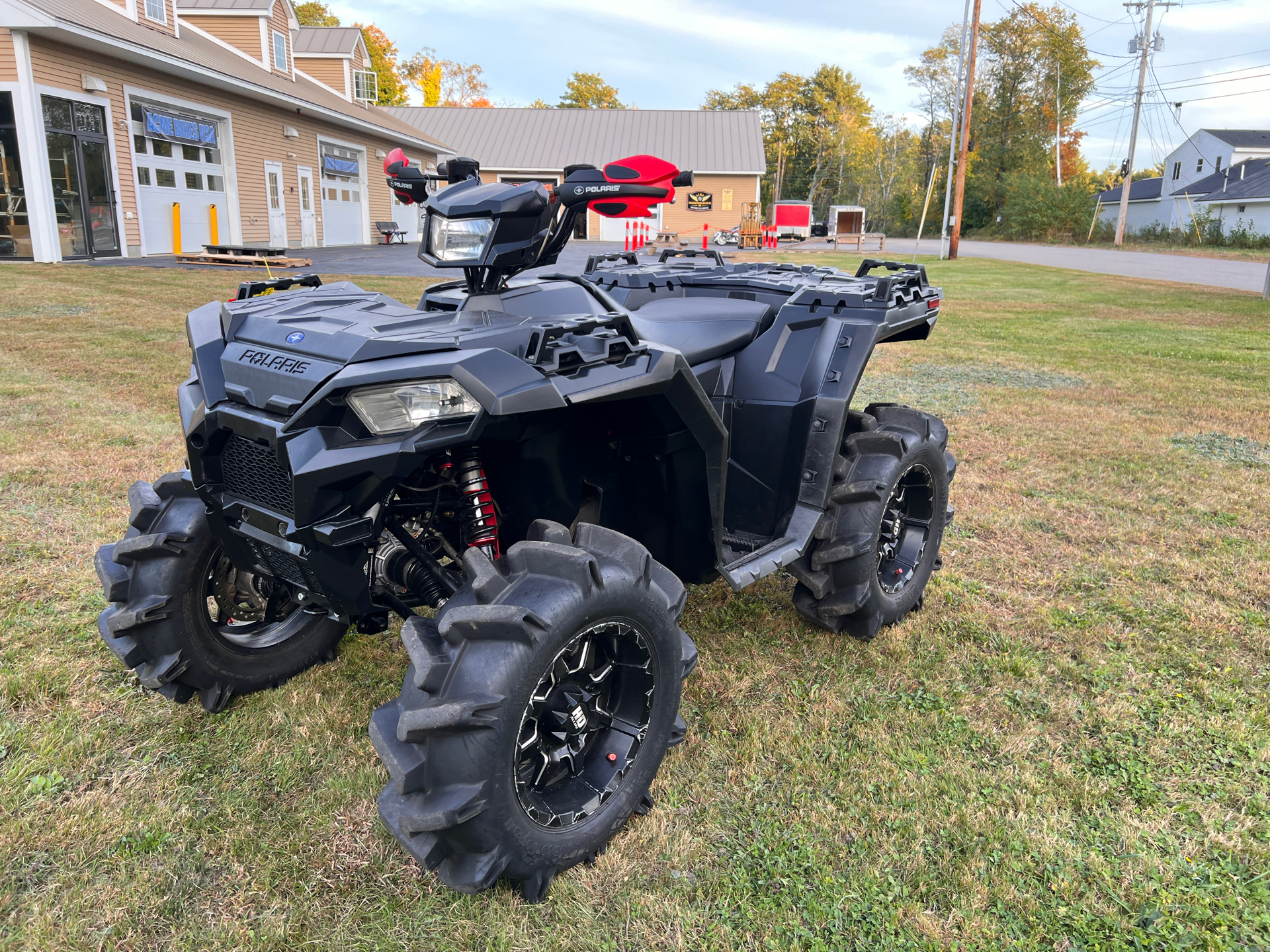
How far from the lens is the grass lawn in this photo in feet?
6.87

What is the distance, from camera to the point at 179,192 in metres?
19.4

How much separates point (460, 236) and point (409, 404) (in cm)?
56

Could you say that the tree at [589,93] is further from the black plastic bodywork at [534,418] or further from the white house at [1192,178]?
the black plastic bodywork at [534,418]

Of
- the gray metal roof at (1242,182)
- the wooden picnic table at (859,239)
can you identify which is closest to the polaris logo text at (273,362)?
the wooden picnic table at (859,239)

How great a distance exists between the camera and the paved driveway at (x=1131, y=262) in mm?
22516

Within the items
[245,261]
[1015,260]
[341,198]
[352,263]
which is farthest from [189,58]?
[1015,260]

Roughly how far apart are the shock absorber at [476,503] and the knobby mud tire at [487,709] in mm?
209

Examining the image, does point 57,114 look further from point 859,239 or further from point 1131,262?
point 1131,262

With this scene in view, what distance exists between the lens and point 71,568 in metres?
3.84

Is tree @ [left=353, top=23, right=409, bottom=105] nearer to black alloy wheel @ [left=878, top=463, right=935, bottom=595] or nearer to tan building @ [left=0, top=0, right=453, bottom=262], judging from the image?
tan building @ [left=0, top=0, right=453, bottom=262]

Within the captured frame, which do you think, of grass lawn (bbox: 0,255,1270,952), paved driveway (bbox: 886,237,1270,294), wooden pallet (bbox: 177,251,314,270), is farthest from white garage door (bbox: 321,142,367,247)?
grass lawn (bbox: 0,255,1270,952)

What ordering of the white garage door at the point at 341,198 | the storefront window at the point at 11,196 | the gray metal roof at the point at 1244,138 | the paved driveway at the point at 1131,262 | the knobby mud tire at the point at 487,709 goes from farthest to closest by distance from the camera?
the gray metal roof at the point at 1244,138 < the white garage door at the point at 341,198 < the paved driveway at the point at 1131,262 < the storefront window at the point at 11,196 < the knobby mud tire at the point at 487,709

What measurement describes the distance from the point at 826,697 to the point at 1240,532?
3.18m

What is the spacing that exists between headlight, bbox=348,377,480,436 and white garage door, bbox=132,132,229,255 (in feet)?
63.5
